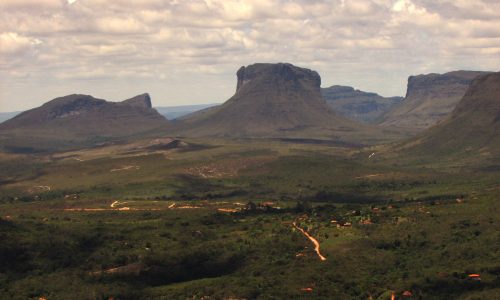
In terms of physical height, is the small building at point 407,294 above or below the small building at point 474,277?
below

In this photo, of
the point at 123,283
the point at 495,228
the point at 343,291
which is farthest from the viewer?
the point at 495,228

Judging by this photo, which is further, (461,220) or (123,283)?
(461,220)

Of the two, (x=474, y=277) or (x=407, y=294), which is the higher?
(x=474, y=277)

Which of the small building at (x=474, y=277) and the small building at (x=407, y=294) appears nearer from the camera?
the small building at (x=407, y=294)

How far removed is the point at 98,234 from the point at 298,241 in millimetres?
52011

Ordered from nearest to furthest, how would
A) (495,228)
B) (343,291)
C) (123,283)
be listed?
(343,291)
(123,283)
(495,228)

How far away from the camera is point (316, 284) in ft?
534

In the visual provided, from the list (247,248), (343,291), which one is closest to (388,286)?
(343,291)

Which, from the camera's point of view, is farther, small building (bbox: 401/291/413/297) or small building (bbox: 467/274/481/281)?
small building (bbox: 467/274/481/281)

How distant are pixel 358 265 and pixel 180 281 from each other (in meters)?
41.8

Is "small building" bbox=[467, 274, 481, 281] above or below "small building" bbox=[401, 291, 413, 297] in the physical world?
above

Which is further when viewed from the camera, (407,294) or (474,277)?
(474,277)

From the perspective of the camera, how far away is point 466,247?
588 feet

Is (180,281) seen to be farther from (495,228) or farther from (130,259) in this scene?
(495,228)
